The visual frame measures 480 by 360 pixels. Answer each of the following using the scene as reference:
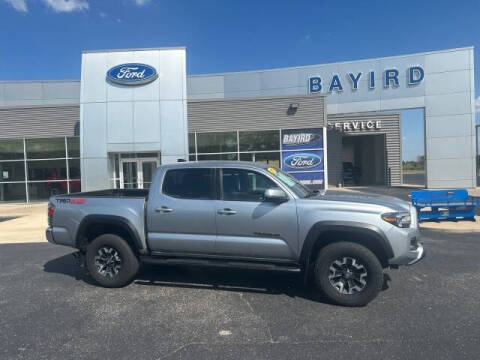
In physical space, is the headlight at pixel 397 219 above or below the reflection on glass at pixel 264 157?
below

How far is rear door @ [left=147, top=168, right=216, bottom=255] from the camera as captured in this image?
486cm

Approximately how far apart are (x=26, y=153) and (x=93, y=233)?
1521cm

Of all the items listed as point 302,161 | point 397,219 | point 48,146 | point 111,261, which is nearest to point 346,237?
point 397,219

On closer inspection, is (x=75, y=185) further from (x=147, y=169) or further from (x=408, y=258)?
(x=408, y=258)

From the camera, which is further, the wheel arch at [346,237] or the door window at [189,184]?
the door window at [189,184]

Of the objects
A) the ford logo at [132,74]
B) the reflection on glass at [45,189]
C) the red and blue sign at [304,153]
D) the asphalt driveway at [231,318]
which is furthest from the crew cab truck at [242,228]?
the reflection on glass at [45,189]

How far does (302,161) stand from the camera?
17.5m

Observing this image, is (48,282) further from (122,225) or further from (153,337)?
(153,337)

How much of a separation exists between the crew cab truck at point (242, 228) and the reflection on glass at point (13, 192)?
14993 millimetres

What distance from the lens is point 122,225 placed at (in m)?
5.09

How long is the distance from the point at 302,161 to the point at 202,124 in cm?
540

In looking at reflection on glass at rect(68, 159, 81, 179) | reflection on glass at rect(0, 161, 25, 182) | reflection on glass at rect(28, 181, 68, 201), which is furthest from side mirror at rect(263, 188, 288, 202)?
reflection on glass at rect(0, 161, 25, 182)

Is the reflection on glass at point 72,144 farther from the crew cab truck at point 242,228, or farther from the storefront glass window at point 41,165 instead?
the crew cab truck at point 242,228

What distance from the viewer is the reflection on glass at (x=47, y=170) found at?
17844 mm
